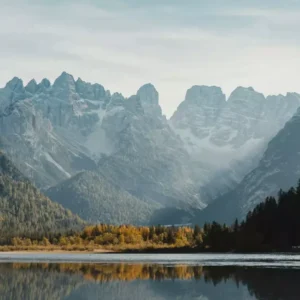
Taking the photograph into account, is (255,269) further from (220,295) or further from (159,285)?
(220,295)

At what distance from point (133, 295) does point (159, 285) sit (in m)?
14.2

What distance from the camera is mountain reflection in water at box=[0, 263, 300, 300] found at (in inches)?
4035

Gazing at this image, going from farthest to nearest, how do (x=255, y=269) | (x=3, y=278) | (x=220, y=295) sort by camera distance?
(x=255, y=269)
(x=3, y=278)
(x=220, y=295)

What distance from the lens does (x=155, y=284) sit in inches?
4680

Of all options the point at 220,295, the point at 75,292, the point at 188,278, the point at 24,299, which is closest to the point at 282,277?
the point at 188,278

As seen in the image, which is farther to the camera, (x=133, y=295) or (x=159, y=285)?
(x=159, y=285)

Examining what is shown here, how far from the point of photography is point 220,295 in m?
102

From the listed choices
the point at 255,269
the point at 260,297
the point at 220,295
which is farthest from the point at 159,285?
the point at 255,269

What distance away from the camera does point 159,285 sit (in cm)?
11731

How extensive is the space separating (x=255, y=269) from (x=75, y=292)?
4969cm

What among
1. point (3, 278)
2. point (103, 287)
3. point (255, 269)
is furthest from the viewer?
point (255, 269)

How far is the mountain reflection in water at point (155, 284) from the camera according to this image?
10250cm

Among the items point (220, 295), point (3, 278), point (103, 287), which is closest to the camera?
point (220, 295)

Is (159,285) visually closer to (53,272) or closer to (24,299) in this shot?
(24,299)
